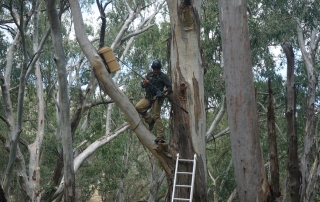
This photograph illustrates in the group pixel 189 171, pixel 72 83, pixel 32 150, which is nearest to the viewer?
pixel 189 171

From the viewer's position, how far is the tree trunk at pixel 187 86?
5938mm

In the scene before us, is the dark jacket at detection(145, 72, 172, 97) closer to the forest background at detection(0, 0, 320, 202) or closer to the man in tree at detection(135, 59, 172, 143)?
the man in tree at detection(135, 59, 172, 143)

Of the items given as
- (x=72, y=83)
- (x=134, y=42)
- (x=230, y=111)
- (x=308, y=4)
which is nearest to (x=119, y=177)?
(x=72, y=83)

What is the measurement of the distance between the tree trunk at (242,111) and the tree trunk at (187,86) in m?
1.14

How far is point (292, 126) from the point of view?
550cm

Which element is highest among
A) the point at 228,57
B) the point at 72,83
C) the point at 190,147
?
the point at 72,83

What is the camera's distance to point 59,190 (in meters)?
11.9

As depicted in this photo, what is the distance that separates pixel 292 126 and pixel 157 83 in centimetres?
195

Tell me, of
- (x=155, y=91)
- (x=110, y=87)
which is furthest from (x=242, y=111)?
(x=155, y=91)

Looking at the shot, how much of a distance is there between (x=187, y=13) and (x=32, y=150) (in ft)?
26.9

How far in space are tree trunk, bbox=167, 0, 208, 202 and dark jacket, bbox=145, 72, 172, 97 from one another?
94 mm

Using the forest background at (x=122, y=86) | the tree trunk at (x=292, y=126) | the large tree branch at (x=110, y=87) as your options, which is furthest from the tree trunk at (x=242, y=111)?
the forest background at (x=122, y=86)

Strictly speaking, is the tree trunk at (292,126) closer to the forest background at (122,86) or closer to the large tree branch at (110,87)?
the large tree branch at (110,87)

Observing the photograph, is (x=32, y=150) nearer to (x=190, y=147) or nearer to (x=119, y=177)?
(x=119, y=177)
